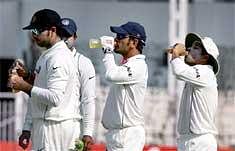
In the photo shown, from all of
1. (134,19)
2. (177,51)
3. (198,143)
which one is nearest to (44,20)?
(177,51)

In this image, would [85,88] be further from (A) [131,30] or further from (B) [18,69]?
(B) [18,69]

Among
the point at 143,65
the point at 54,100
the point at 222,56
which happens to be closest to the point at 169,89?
the point at 222,56

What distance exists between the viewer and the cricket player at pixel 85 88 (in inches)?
299

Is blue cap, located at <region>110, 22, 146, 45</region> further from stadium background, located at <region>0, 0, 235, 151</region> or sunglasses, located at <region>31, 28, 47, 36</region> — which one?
stadium background, located at <region>0, 0, 235, 151</region>

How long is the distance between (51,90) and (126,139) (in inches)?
44.1

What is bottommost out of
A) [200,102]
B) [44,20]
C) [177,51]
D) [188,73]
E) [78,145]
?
[78,145]

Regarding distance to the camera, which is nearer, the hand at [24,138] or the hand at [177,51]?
the hand at [24,138]

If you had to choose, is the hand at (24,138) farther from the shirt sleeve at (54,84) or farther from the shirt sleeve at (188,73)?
the shirt sleeve at (188,73)

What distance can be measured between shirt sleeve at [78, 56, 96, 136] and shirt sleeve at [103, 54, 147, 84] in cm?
24

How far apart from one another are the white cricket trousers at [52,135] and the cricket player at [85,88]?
344 millimetres

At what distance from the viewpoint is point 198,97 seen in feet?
25.6

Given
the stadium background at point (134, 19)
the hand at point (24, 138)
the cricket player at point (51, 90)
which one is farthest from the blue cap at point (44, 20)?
the stadium background at point (134, 19)

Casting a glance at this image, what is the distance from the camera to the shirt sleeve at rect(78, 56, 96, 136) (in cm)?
766

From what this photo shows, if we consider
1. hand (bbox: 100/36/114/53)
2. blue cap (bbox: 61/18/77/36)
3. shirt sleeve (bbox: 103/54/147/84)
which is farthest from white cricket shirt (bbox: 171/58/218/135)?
blue cap (bbox: 61/18/77/36)
